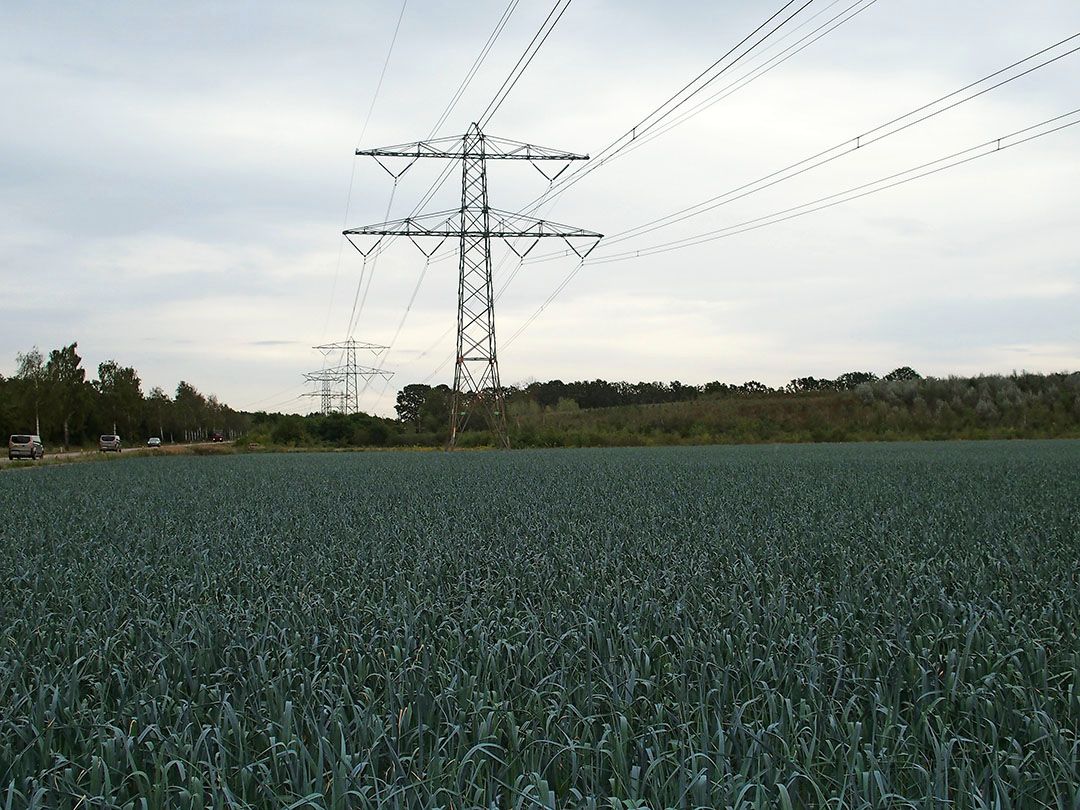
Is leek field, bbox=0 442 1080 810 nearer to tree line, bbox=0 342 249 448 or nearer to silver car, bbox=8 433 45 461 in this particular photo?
silver car, bbox=8 433 45 461

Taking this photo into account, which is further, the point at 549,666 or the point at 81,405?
the point at 81,405

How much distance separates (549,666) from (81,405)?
78505 millimetres

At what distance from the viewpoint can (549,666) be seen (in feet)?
14.2

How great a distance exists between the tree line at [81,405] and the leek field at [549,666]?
66321mm

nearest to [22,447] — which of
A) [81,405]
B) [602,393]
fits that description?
[81,405]

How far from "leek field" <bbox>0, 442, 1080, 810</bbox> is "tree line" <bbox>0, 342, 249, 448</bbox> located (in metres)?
66.3

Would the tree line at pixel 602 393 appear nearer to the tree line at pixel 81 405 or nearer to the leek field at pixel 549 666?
the tree line at pixel 81 405

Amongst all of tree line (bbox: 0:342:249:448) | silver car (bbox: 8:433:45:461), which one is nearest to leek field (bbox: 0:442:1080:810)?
silver car (bbox: 8:433:45:461)

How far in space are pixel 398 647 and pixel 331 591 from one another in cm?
194

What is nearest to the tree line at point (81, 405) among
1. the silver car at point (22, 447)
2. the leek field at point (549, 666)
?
the silver car at point (22, 447)

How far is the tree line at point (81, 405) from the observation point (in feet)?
225

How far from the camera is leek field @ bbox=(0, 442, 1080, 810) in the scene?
3012 mm

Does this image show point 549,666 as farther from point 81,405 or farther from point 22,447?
point 81,405

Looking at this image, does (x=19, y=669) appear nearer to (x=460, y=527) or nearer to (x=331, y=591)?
(x=331, y=591)
